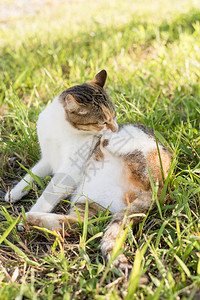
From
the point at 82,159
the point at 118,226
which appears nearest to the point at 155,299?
the point at 118,226

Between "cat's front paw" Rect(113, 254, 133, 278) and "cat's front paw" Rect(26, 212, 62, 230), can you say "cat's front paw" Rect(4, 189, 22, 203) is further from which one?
"cat's front paw" Rect(113, 254, 133, 278)

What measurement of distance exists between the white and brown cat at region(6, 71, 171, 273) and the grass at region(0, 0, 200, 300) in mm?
91

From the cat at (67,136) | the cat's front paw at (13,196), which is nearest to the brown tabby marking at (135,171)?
the cat at (67,136)

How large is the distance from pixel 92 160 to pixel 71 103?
0.38m

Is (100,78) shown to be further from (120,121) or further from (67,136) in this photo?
(67,136)

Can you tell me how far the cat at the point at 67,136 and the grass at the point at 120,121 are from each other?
12cm

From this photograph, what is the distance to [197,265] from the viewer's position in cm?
136

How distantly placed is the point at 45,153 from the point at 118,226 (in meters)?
0.84

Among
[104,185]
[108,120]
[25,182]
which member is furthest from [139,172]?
[25,182]

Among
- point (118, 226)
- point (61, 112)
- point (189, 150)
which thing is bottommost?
point (189, 150)

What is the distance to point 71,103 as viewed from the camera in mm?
1916

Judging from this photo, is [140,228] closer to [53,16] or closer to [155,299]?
[155,299]

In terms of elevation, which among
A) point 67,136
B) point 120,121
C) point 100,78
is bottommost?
point 120,121

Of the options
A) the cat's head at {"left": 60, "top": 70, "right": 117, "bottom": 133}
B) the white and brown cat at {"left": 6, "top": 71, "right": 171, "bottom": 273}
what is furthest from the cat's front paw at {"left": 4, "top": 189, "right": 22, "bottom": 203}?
the cat's head at {"left": 60, "top": 70, "right": 117, "bottom": 133}
